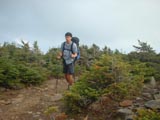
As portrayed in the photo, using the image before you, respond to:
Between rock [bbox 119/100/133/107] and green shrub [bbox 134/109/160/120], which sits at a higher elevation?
rock [bbox 119/100/133/107]

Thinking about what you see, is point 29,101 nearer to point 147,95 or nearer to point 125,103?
point 125,103

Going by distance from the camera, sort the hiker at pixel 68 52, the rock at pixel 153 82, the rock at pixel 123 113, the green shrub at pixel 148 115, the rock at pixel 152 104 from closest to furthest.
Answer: the green shrub at pixel 148 115 < the rock at pixel 152 104 < the rock at pixel 123 113 < the rock at pixel 153 82 < the hiker at pixel 68 52

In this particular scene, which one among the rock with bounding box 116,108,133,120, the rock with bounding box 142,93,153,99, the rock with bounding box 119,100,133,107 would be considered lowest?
the rock with bounding box 116,108,133,120

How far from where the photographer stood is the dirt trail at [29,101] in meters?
8.98

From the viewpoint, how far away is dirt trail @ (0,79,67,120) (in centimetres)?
898

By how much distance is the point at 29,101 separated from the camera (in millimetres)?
10367

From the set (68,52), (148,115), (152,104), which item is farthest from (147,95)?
(68,52)

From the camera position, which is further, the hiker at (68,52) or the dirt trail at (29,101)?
the hiker at (68,52)

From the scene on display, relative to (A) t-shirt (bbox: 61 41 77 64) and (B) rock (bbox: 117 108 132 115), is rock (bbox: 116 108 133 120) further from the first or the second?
(A) t-shirt (bbox: 61 41 77 64)

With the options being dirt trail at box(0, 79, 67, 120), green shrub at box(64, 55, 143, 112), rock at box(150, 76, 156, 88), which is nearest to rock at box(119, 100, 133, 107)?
green shrub at box(64, 55, 143, 112)

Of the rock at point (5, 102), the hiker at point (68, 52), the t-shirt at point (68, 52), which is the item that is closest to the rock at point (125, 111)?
the hiker at point (68, 52)

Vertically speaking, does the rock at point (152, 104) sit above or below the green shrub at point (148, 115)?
above

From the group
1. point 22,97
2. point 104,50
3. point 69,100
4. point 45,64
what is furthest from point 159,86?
point 104,50

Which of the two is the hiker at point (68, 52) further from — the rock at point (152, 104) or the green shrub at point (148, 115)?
the green shrub at point (148, 115)
